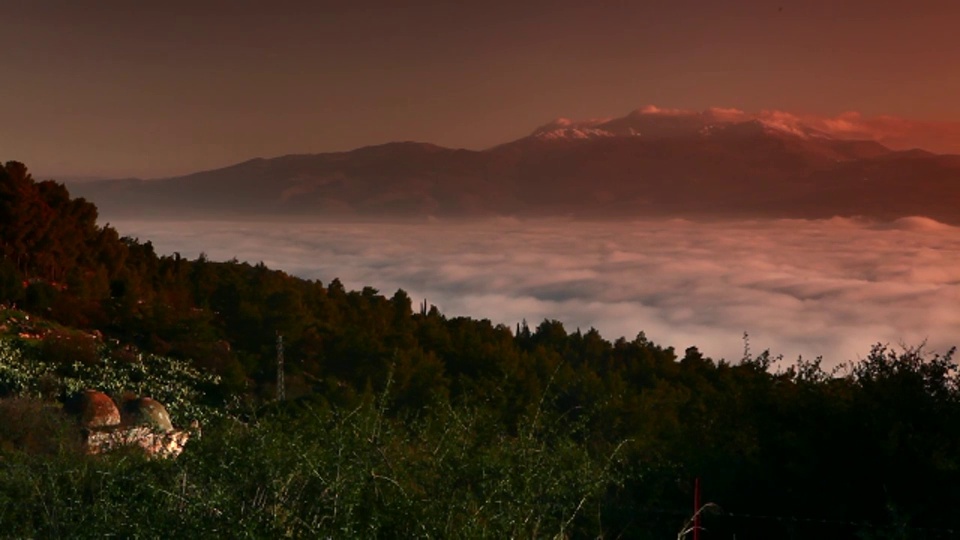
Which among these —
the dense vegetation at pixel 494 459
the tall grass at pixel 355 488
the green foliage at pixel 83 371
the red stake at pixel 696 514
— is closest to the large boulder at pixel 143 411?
the green foliage at pixel 83 371

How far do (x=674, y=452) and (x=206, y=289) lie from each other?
198 ft

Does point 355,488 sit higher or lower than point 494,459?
lower

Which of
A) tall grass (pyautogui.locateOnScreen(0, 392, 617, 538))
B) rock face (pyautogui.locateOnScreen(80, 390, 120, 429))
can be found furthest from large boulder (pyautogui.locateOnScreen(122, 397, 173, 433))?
tall grass (pyautogui.locateOnScreen(0, 392, 617, 538))

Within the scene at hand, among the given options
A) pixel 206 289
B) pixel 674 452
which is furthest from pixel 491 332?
pixel 674 452

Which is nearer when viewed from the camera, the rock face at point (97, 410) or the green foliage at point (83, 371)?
the rock face at point (97, 410)

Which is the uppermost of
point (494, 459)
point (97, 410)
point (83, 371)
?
point (494, 459)

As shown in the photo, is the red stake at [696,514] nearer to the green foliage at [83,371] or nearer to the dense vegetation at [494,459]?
the dense vegetation at [494,459]

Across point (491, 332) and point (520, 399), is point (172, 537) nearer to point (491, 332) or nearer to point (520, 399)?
point (520, 399)

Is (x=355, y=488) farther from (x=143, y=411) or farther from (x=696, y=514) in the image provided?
(x=143, y=411)

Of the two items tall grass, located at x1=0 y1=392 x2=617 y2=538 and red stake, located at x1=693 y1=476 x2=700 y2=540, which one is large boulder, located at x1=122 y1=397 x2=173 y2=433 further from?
tall grass, located at x1=0 y1=392 x2=617 y2=538

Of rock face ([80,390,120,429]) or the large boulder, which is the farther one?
the large boulder

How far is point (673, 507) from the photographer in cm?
1925

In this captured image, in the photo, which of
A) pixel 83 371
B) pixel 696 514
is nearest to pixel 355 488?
pixel 696 514

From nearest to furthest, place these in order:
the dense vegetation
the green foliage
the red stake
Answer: the dense vegetation < the red stake < the green foliage
